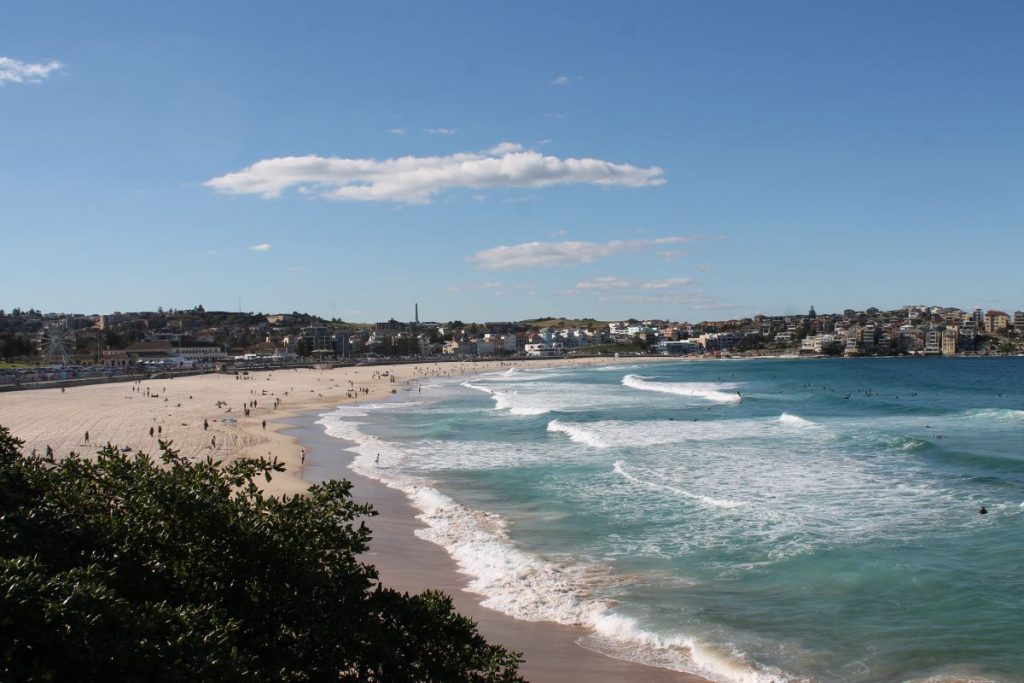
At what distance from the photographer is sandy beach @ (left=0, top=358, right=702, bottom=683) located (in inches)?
436

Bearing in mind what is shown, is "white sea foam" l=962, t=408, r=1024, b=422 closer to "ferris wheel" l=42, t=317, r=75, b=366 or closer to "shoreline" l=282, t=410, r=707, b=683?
"shoreline" l=282, t=410, r=707, b=683

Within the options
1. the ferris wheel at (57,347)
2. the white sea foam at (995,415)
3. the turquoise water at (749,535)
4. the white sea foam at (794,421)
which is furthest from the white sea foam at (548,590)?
the ferris wheel at (57,347)

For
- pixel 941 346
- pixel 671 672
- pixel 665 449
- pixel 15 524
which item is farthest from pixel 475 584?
pixel 941 346

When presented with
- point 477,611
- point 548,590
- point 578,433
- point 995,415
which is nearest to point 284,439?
point 578,433

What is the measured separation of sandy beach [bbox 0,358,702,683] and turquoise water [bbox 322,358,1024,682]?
554 mm

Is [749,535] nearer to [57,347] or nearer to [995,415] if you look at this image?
[995,415]

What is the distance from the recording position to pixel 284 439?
3412 centimetres

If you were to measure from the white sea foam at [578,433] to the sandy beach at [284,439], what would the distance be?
365 inches

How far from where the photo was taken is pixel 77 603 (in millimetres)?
4703

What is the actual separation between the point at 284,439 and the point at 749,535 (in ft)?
75.6

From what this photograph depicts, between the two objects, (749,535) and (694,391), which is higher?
(749,535)

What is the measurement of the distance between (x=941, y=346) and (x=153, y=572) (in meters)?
177

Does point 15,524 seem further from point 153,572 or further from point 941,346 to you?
point 941,346

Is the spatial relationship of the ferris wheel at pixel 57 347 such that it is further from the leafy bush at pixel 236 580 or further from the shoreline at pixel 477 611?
the leafy bush at pixel 236 580
